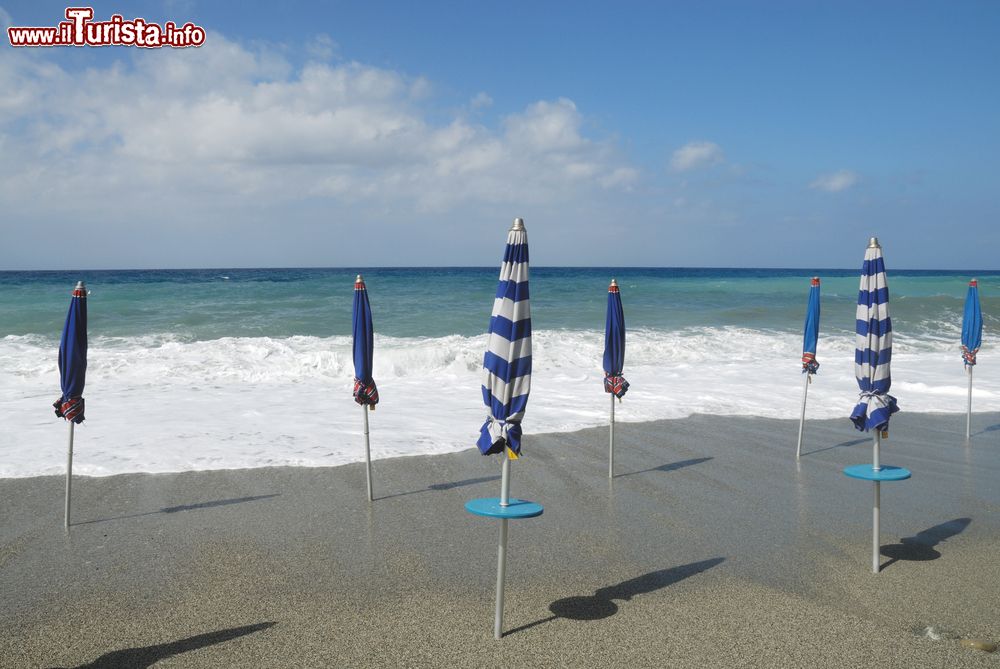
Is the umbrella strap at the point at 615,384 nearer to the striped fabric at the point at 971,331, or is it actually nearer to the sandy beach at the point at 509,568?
the sandy beach at the point at 509,568

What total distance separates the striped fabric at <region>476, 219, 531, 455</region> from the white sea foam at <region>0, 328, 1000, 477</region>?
4753mm

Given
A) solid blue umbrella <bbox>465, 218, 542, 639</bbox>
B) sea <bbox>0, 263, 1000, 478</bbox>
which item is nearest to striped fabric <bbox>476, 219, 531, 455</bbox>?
solid blue umbrella <bbox>465, 218, 542, 639</bbox>

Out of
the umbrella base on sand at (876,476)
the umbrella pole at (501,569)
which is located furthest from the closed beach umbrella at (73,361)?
the umbrella base on sand at (876,476)

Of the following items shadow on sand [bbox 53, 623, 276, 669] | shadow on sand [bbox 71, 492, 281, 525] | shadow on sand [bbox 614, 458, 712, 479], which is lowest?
shadow on sand [bbox 53, 623, 276, 669]

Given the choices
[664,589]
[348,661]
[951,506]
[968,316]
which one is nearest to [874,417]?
[664,589]

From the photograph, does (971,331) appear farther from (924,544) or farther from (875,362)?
(875,362)

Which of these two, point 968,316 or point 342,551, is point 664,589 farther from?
point 968,316

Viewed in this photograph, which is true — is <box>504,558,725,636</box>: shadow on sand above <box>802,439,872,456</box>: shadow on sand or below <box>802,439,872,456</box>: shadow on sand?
below

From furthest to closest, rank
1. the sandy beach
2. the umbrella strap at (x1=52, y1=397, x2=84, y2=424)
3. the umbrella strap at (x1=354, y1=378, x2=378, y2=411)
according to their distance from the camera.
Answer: the umbrella strap at (x1=354, y1=378, x2=378, y2=411) < the umbrella strap at (x1=52, y1=397, x2=84, y2=424) < the sandy beach

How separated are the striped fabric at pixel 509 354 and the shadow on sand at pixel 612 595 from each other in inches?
52.5

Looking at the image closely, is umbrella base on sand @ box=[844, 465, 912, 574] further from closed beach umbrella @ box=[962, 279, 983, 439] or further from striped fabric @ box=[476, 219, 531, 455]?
closed beach umbrella @ box=[962, 279, 983, 439]

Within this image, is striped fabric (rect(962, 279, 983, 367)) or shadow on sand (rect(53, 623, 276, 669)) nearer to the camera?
shadow on sand (rect(53, 623, 276, 669))

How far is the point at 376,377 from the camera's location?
17109mm

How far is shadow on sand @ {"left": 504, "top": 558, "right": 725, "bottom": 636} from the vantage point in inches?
194
